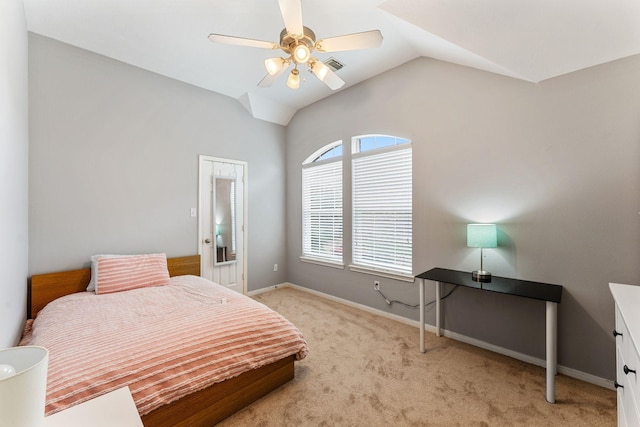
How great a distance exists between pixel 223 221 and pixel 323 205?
154 cm

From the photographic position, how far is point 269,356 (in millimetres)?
1933

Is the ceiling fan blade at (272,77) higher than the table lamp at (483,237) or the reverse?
higher

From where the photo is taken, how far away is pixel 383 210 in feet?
11.3

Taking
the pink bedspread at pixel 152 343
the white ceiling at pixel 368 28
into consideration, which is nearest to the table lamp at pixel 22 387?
the pink bedspread at pixel 152 343

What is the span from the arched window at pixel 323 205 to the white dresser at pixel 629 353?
113 inches

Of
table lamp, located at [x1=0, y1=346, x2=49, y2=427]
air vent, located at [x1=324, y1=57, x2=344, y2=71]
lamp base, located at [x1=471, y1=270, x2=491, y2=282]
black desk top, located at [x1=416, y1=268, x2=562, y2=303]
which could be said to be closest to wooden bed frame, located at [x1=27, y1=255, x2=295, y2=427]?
table lamp, located at [x1=0, y1=346, x2=49, y2=427]

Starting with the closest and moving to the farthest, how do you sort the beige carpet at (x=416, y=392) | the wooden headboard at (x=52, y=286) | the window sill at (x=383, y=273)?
1. the beige carpet at (x=416, y=392)
2. the wooden headboard at (x=52, y=286)
3. the window sill at (x=383, y=273)

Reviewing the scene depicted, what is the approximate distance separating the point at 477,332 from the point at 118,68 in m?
4.87

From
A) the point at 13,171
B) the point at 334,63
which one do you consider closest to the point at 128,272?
the point at 13,171

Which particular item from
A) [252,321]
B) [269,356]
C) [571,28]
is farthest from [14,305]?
[571,28]

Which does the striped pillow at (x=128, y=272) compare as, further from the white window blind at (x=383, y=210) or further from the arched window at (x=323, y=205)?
the white window blind at (x=383, y=210)

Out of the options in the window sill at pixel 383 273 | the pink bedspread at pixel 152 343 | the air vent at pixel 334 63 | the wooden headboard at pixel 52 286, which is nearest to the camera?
the pink bedspread at pixel 152 343

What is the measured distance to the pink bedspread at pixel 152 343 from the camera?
1399mm

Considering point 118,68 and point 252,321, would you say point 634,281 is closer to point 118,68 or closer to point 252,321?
point 252,321
